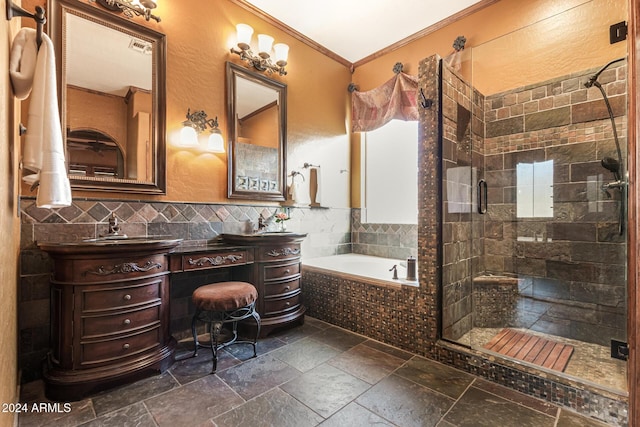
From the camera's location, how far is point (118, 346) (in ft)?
5.44

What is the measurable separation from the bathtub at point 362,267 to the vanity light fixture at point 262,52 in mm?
2105

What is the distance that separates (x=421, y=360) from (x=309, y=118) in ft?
8.90

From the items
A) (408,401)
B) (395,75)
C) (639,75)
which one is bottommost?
(408,401)

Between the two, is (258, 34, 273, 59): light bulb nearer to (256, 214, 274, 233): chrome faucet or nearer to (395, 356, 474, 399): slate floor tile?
(256, 214, 274, 233): chrome faucet

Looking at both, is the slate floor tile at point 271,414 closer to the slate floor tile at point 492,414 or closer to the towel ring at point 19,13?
the slate floor tile at point 492,414

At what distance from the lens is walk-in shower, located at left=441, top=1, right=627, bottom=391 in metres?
2.06

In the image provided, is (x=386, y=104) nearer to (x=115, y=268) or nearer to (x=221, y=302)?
(x=221, y=302)

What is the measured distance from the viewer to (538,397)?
1.59m

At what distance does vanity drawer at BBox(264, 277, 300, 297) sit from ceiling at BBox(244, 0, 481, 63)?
2.69 meters

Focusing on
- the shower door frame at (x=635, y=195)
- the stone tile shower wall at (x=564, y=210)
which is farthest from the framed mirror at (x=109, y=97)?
the stone tile shower wall at (x=564, y=210)

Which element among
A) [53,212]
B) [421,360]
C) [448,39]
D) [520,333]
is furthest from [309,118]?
[520,333]

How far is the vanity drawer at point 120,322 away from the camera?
5.22 feet

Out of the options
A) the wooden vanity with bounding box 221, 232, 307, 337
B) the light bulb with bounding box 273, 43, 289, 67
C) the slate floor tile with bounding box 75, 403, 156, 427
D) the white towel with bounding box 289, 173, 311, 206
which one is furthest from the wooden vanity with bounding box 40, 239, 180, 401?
the light bulb with bounding box 273, 43, 289, 67

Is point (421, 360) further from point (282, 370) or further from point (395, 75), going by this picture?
point (395, 75)
